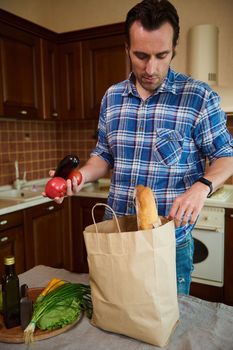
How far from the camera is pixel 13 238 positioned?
2.21 m

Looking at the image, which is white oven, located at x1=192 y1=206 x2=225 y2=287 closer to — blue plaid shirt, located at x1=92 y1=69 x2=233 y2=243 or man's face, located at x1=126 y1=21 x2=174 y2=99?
blue plaid shirt, located at x1=92 y1=69 x2=233 y2=243

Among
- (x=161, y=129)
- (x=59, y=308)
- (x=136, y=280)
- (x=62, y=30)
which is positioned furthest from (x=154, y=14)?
(x=62, y=30)

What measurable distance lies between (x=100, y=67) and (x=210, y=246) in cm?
160

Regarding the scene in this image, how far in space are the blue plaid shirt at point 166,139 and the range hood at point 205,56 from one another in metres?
1.39

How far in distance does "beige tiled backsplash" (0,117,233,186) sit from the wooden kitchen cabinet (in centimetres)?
57

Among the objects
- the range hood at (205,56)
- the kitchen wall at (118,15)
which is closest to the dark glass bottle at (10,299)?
the range hood at (205,56)

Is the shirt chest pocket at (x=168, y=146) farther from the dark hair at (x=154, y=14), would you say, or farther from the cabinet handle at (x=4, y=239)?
the cabinet handle at (x=4, y=239)

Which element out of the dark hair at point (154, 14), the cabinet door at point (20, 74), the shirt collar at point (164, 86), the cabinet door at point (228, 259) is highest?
the cabinet door at point (20, 74)

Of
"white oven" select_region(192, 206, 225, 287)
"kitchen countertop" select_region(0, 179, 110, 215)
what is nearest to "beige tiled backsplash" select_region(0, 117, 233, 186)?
"kitchen countertop" select_region(0, 179, 110, 215)

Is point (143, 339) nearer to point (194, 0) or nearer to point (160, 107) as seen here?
point (160, 107)

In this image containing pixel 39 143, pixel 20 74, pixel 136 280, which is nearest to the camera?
pixel 136 280

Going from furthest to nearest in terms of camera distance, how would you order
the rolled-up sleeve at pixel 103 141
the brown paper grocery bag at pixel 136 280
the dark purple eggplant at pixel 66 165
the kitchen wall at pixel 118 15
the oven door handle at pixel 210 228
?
the kitchen wall at pixel 118 15 → the oven door handle at pixel 210 228 → the rolled-up sleeve at pixel 103 141 → the dark purple eggplant at pixel 66 165 → the brown paper grocery bag at pixel 136 280

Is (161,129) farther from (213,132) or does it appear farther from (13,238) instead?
(13,238)

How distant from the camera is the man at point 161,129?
36.3 inches
